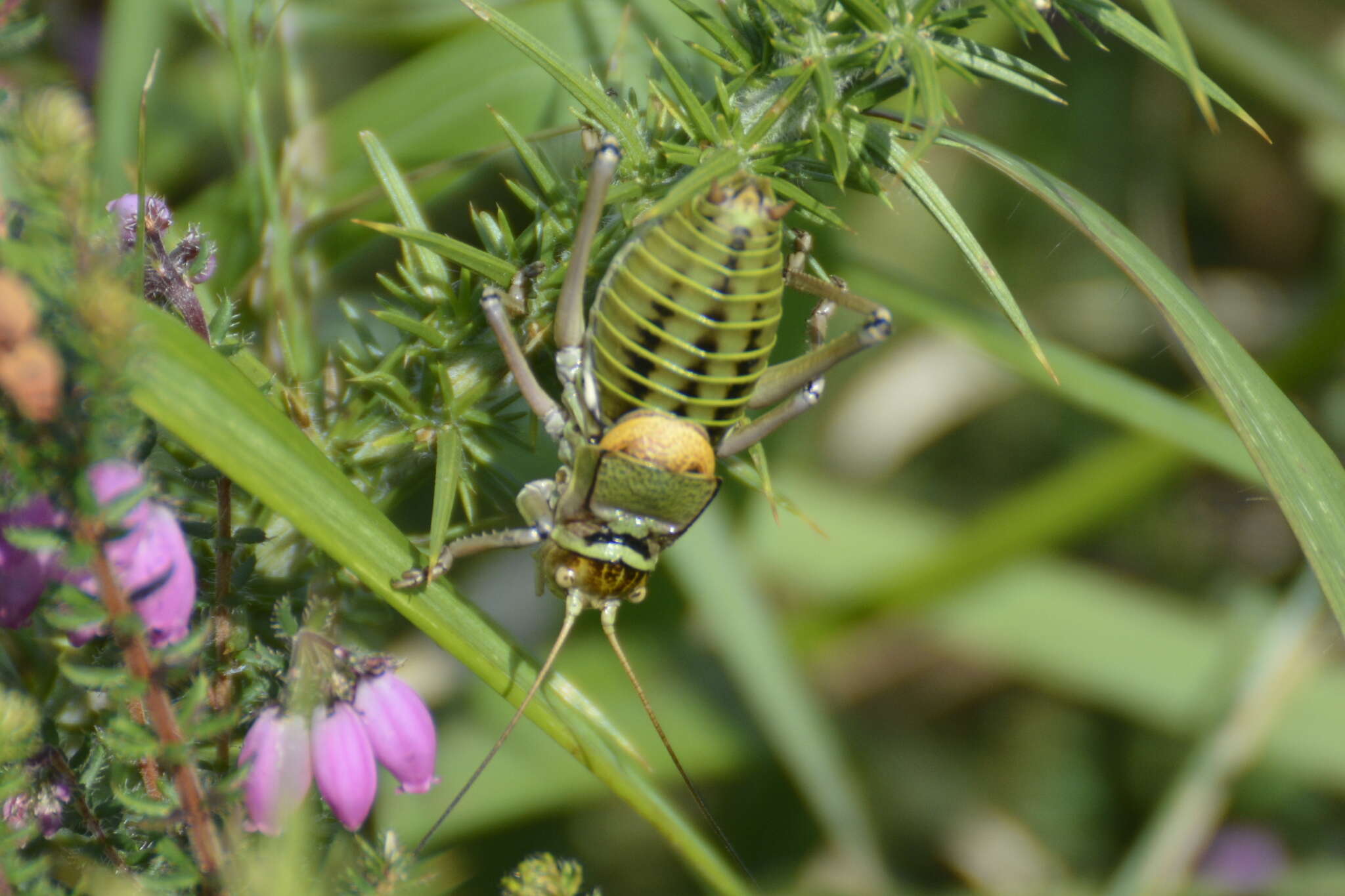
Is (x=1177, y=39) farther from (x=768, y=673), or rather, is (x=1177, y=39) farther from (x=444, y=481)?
(x=768, y=673)

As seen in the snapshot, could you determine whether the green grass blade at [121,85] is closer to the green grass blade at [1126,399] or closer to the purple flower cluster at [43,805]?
the purple flower cluster at [43,805]

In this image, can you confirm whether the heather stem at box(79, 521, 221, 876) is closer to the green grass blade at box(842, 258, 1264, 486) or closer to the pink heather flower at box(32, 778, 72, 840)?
the pink heather flower at box(32, 778, 72, 840)

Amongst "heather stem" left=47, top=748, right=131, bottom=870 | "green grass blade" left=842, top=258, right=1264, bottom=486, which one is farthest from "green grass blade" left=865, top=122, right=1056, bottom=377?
"heather stem" left=47, top=748, right=131, bottom=870

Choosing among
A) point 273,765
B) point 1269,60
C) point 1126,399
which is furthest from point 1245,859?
point 273,765

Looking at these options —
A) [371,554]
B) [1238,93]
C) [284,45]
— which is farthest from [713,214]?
[1238,93]

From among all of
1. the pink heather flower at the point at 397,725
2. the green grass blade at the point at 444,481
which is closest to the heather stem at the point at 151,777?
the pink heather flower at the point at 397,725

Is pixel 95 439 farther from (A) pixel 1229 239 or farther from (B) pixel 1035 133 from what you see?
(A) pixel 1229 239
